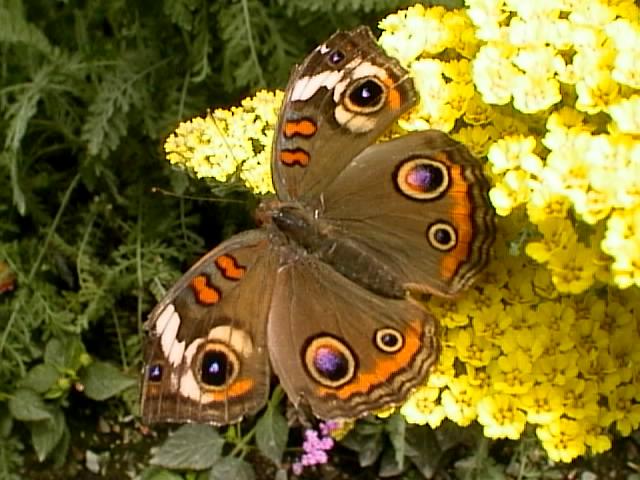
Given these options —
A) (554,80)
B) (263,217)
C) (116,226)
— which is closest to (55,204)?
(116,226)

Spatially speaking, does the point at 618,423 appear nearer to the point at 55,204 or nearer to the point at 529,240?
the point at 529,240

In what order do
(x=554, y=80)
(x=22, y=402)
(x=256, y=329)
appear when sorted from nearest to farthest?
(x=554, y=80)
(x=256, y=329)
(x=22, y=402)

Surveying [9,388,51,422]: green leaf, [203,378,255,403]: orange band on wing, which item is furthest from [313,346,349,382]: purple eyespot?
[9,388,51,422]: green leaf

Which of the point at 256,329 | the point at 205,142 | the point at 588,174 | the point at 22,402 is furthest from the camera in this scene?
the point at 22,402

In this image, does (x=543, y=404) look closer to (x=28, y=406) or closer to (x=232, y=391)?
(x=232, y=391)

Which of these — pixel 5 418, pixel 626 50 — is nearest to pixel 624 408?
pixel 626 50

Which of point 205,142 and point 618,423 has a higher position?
point 205,142

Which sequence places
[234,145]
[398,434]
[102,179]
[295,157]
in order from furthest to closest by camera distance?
[102,179] → [398,434] → [234,145] → [295,157]
